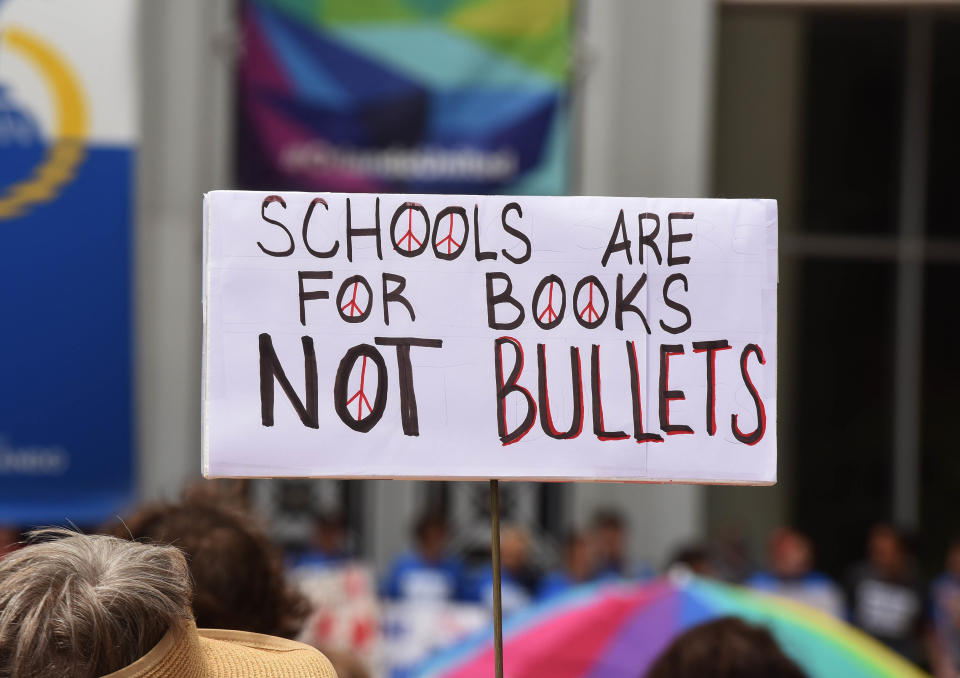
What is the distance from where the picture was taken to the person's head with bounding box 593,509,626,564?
7270mm

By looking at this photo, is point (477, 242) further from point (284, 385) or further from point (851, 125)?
point (851, 125)

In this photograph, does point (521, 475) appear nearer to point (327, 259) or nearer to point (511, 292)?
point (511, 292)

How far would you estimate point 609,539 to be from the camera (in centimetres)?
730

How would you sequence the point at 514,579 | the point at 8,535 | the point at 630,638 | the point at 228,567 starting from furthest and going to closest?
the point at 514,579 < the point at 8,535 < the point at 630,638 < the point at 228,567

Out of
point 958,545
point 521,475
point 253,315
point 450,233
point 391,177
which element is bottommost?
point 958,545

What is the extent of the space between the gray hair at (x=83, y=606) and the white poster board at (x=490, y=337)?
1.41 ft

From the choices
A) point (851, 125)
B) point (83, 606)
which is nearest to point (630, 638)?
point (83, 606)

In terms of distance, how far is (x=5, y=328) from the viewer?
23.0 feet

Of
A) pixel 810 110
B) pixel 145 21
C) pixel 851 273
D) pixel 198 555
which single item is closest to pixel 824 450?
pixel 851 273

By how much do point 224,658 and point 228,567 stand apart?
561 mm

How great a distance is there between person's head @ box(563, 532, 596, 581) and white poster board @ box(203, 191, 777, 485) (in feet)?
16.9

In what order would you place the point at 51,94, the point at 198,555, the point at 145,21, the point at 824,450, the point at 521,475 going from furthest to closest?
the point at 824,450 → the point at 145,21 → the point at 51,94 → the point at 198,555 → the point at 521,475

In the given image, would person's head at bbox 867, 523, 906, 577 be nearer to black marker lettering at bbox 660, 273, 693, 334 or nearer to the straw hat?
black marker lettering at bbox 660, 273, 693, 334

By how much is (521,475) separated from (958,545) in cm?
641
